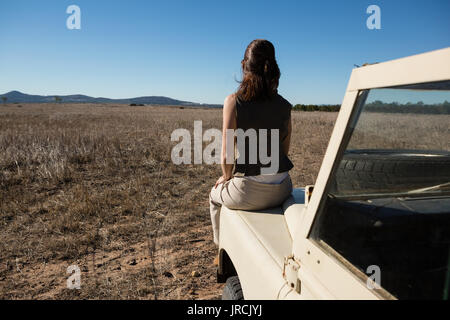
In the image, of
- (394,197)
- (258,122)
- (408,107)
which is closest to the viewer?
(408,107)

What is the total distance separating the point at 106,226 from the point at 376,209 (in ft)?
12.6

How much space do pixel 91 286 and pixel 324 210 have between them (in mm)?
2661

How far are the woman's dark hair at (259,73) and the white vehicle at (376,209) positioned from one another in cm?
96

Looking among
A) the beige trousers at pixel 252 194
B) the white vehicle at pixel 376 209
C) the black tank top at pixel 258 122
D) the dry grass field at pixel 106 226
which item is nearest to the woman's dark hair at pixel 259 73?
the black tank top at pixel 258 122

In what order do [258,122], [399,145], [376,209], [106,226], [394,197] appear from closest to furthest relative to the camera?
1. [376,209]
2. [394,197]
3. [399,145]
4. [258,122]
5. [106,226]

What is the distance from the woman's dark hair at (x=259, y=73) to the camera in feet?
7.29

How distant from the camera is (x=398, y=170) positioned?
1577 millimetres

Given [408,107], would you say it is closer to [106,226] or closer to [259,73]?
[259,73]

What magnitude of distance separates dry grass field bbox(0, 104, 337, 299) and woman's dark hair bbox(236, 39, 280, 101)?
186 cm

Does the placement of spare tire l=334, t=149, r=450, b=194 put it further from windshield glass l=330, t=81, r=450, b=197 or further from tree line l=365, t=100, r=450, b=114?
tree line l=365, t=100, r=450, b=114

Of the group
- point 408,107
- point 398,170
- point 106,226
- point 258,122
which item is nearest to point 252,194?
point 258,122

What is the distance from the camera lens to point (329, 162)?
1.05 m

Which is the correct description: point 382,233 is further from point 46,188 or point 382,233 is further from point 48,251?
point 46,188
